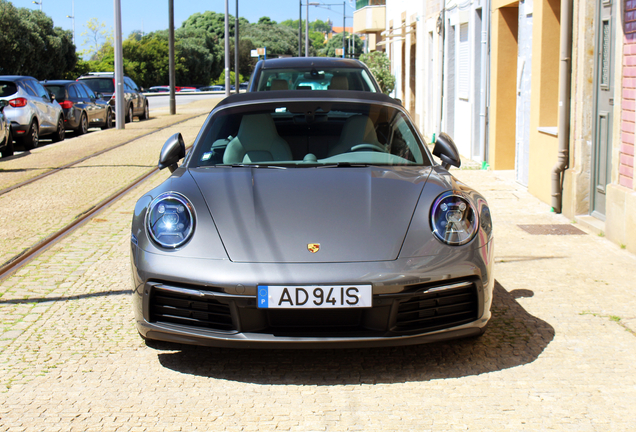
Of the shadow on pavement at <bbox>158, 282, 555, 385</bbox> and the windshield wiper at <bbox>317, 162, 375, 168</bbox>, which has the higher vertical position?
the windshield wiper at <bbox>317, 162, 375, 168</bbox>

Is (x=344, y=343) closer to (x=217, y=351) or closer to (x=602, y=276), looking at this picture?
(x=217, y=351)

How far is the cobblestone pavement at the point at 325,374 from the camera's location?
125 inches

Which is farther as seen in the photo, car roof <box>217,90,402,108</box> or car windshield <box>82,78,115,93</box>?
car windshield <box>82,78,115,93</box>

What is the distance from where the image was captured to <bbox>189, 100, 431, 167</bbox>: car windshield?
15.2ft

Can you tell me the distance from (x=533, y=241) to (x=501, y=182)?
3930 millimetres

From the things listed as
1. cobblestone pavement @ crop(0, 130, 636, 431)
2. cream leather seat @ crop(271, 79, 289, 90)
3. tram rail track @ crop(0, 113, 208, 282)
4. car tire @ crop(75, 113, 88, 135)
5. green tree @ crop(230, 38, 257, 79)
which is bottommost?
cobblestone pavement @ crop(0, 130, 636, 431)

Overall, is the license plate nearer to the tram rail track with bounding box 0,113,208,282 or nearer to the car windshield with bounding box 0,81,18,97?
the tram rail track with bounding box 0,113,208,282

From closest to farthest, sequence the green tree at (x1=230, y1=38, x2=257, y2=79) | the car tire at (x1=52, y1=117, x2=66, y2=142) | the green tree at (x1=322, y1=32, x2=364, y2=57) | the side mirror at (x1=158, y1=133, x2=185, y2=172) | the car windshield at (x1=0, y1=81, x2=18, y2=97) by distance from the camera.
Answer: the side mirror at (x1=158, y1=133, x2=185, y2=172) → the car windshield at (x1=0, y1=81, x2=18, y2=97) → the car tire at (x1=52, y1=117, x2=66, y2=142) → the green tree at (x1=230, y1=38, x2=257, y2=79) → the green tree at (x1=322, y1=32, x2=364, y2=57)

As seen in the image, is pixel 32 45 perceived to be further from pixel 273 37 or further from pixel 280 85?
pixel 273 37

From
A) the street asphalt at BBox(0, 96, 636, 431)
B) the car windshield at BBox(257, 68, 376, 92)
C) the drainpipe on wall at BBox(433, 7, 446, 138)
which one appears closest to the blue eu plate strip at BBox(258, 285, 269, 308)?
the street asphalt at BBox(0, 96, 636, 431)

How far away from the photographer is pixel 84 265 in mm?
5895

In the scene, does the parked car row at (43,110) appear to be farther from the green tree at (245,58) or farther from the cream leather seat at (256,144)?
the green tree at (245,58)

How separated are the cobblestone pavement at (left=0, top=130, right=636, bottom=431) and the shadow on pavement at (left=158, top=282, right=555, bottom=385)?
0.03 feet

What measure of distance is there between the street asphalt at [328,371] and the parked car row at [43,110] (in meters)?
10.9
